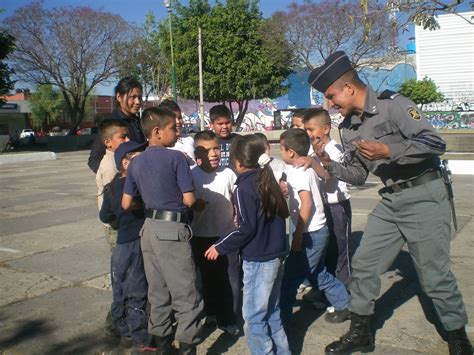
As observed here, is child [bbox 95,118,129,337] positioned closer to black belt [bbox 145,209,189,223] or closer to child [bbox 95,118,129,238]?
child [bbox 95,118,129,238]

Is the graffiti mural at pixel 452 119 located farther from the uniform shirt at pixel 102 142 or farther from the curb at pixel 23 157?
the uniform shirt at pixel 102 142

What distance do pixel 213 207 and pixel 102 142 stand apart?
0.93 meters

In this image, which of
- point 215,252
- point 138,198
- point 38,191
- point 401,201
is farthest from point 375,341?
point 38,191

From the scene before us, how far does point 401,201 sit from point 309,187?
63cm

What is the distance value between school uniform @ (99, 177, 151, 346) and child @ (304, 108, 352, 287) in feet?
5.13

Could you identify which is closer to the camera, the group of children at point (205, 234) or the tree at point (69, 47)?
the group of children at point (205, 234)

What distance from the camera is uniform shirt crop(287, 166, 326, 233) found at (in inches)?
141

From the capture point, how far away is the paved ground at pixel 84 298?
3.64 metres

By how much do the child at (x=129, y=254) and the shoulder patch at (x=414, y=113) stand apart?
1.73 meters

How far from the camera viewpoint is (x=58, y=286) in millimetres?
4965

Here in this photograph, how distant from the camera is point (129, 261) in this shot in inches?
134

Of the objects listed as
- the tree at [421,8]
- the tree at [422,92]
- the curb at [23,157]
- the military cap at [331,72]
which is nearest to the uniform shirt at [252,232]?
the military cap at [331,72]

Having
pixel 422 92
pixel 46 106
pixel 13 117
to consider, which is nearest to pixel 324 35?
pixel 422 92

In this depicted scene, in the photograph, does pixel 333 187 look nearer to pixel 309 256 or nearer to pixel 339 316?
pixel 309 256
